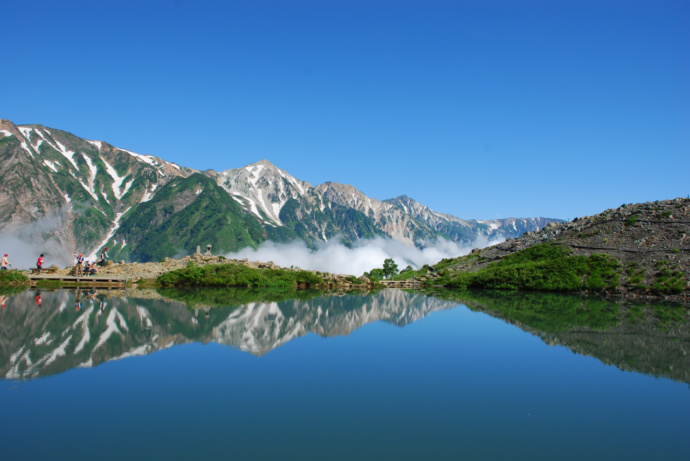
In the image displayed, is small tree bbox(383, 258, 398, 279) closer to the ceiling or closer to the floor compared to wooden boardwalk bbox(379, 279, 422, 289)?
closer to the ceiling

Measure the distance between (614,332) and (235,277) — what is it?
109ft

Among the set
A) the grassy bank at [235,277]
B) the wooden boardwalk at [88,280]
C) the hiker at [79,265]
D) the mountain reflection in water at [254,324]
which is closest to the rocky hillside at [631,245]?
the mountain reflection in water at [254,324]

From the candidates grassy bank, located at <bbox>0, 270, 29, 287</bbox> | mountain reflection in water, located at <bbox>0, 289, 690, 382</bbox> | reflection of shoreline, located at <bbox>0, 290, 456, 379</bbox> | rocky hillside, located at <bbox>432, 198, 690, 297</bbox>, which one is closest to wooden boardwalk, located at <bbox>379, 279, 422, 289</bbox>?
rocky hillside, located at <bbox>432, 198, 690, 297</bbox>

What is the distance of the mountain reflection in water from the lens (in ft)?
50.6

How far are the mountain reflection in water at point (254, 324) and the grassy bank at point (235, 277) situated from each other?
10230mm

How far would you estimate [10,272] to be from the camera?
38.1m

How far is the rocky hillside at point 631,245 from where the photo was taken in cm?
4050

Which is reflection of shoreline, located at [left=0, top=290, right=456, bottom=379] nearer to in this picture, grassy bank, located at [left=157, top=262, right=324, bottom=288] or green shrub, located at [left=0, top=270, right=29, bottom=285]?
green shrub, located at [left=0, top=270, right=29, bottom=285]

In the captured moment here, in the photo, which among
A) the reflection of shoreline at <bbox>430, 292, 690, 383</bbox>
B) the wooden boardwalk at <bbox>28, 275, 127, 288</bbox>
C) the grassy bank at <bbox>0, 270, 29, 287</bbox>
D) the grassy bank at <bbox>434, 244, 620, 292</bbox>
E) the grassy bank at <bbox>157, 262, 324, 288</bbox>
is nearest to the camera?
the reflection of shoreline at <bbox>430, 292, 690, 383</bbox>

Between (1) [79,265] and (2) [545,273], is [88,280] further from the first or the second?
(2) [545,273]

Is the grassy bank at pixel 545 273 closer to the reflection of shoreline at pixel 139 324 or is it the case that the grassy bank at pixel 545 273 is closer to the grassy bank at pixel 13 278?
the reflection of shoreline at pixel 139 324

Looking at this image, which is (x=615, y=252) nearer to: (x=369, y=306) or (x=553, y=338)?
(x=369, y=306)

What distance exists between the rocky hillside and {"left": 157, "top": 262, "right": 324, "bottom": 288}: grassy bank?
A: 1537 centimetres

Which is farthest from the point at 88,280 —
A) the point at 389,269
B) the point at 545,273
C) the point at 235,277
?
the point at 545,273
